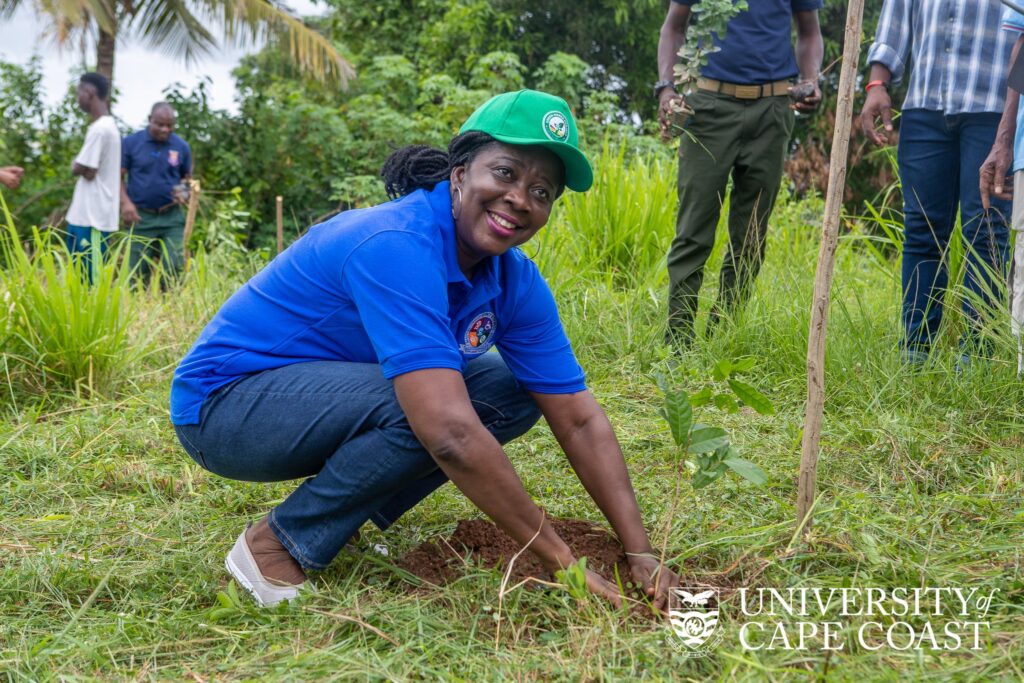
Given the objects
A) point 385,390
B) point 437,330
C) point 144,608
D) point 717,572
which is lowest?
point 144,608

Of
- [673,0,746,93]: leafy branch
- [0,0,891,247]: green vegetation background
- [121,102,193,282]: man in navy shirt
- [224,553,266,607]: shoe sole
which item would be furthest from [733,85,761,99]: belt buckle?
[0,0,891,247]: green vegetation background

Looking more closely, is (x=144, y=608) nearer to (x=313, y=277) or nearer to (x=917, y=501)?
(x=313, y=277)

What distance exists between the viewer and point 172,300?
5.17 metres

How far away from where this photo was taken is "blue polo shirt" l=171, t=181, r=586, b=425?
6.46 ft

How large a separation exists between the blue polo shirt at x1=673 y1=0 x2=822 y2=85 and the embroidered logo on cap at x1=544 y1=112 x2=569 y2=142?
2.05m

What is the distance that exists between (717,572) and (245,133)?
11310mm

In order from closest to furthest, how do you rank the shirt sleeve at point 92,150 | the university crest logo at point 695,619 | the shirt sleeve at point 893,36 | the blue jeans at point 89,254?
the university crest logo at point 695,619, the shirt sleeve at point 893,36, the blue jeans at point 89,254, the shirt sleeve at point 92,150

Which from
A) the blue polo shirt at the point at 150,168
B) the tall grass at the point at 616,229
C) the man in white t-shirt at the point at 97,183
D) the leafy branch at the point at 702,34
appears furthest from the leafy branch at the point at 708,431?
the blue polo shirt at the point at 150,168

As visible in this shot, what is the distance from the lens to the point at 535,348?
228cm

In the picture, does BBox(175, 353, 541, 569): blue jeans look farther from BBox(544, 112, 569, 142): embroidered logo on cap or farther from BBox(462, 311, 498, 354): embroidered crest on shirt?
BBox(544, 112, 569, 142): embroidered logo on cap

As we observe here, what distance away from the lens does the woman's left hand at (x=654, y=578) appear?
2039 mm

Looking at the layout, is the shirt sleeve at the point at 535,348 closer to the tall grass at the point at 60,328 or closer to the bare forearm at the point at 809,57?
the tall grass at the point at 60,328

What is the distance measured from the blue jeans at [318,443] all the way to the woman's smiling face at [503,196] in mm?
375

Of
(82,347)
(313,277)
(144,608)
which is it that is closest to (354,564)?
(144,608)
